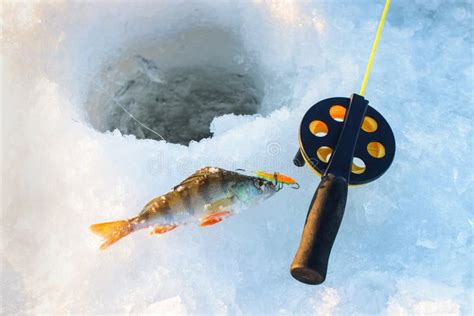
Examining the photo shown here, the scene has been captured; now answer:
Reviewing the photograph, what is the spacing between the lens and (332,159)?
140 centimetres

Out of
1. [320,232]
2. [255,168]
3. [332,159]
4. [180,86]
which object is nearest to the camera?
[320,232]

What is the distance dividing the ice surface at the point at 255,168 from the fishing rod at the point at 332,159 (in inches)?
7.7

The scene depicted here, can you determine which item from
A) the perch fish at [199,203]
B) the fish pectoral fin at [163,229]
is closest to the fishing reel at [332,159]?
the perch fish at [199,203]

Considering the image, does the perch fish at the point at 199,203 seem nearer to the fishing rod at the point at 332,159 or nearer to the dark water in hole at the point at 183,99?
the fishing rod at the point at 332,159

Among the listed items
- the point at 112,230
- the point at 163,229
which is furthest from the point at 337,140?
the point at 112,230

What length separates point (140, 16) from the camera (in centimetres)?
216

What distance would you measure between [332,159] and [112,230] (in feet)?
2.33

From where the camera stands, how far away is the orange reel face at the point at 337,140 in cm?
144

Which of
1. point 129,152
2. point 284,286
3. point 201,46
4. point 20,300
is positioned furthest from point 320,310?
point 201,46

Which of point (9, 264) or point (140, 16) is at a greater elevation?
point (140, 16)

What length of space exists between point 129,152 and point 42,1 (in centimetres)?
89

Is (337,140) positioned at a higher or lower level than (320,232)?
higher

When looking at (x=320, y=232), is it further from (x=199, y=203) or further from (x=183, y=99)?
(x=183, y=99)

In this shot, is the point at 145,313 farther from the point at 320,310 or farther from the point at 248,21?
the point at 248,21
